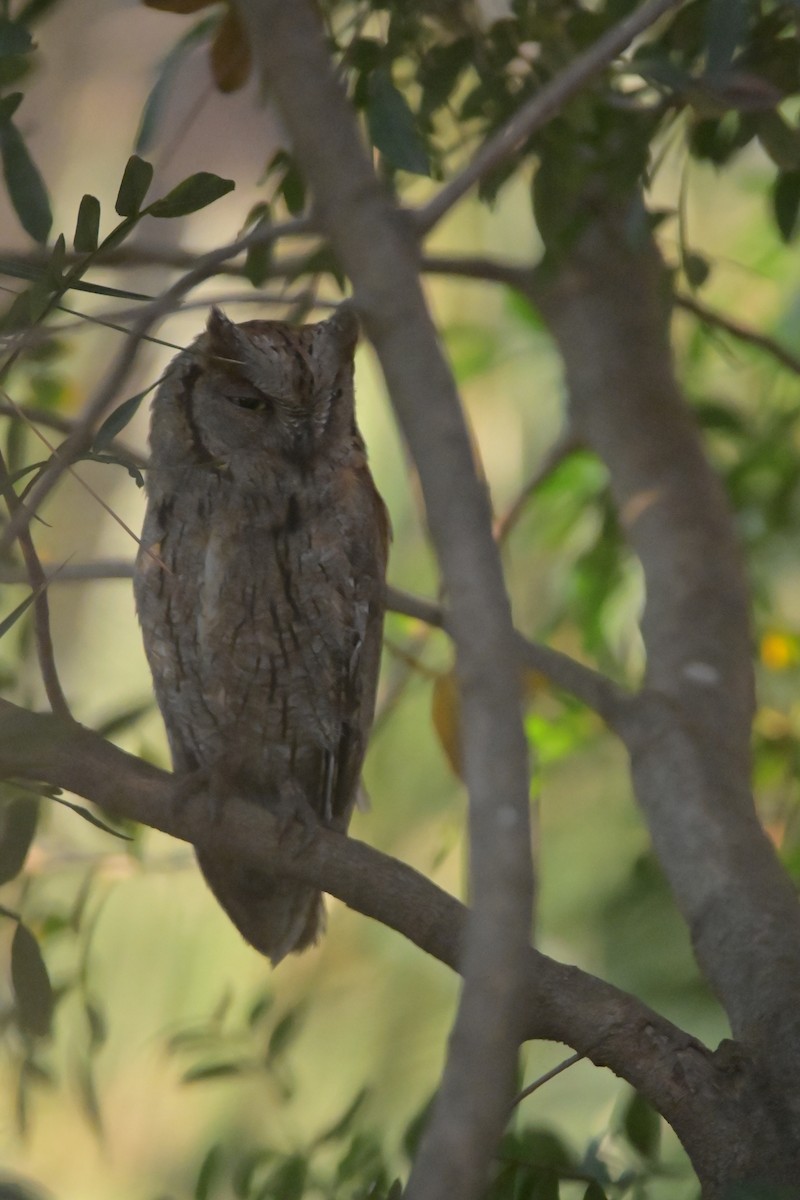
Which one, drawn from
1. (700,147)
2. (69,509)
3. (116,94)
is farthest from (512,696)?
(116,94)

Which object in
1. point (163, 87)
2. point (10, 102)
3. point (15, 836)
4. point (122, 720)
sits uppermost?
point (163, 87)

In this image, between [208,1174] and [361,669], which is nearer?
[208,1174]

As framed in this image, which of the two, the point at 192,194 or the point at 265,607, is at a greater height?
the point at 265,607

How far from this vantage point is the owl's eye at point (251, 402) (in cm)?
169

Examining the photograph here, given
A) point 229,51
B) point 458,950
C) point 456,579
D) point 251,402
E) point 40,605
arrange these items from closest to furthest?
point 456,579 < point 40,605 < point 458,950 < point 229,51 < point 251,402

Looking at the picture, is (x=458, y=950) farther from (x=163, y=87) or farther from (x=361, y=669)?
(x=163, y=87)

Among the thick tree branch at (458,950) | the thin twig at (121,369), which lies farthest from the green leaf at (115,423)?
the thick tree branch at (458,950)

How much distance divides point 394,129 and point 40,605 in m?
0.53

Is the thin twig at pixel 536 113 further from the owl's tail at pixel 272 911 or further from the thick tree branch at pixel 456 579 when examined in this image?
the owl's tail at pixel 272 911

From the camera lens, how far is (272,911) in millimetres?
1817

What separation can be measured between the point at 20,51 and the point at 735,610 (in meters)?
1.03

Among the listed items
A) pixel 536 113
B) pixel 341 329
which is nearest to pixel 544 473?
pixel 341 329

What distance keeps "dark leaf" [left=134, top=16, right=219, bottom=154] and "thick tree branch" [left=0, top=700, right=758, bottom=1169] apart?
57 cm

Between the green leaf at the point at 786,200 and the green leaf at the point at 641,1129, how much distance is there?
905mm
